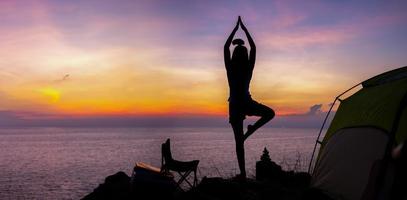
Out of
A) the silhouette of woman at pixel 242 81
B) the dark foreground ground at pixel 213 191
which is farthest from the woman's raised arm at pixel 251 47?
the dark foreground ground at pixel 213 191

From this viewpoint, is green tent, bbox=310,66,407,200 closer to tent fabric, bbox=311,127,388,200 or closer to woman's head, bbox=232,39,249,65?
tent fabric, bbox=311,127,388,200

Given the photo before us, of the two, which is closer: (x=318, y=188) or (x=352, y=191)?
(x=352, y=191)

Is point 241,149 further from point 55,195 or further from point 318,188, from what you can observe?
point 55,195

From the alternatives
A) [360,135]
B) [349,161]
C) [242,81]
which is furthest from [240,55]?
[349,161]

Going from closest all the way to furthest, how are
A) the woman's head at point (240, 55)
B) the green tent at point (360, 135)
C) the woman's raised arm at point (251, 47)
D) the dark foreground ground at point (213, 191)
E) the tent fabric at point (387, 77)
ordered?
1. the woman's raised arm at point (251, 47)
2. the woman's head at point (240, 55)
3. the green tent at point (360, 135)
4. the tent fabric at point (387, 77)
5. the dark foreground ground at point (213, 191)

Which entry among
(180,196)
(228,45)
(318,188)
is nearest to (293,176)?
(318,188)

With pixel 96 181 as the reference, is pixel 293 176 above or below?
above

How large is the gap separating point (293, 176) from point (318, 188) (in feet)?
12.5

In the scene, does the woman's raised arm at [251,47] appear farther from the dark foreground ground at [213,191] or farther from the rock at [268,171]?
the rock at [268,171]

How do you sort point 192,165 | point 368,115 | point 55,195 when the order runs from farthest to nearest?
1. point 55,195
2. point 192,165
3. point 368,115

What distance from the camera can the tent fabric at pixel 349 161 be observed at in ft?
27.8

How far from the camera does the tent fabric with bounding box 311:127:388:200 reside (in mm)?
8461

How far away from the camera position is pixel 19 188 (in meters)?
54.0

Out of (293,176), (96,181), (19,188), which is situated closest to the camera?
(293,176)
